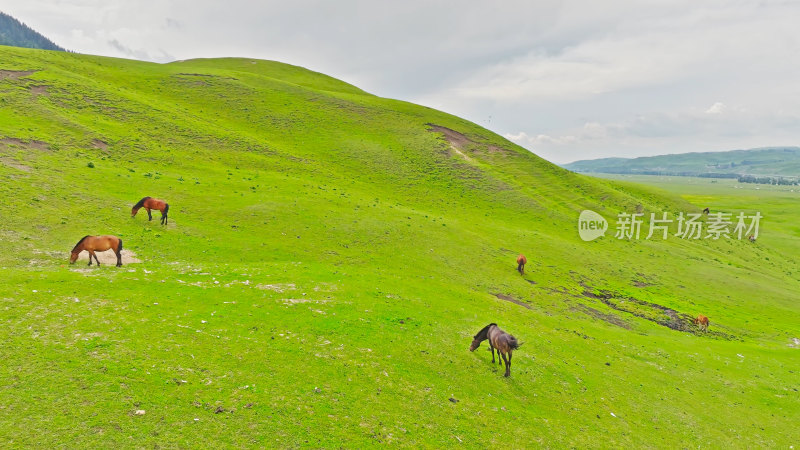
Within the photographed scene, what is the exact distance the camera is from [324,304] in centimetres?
2086

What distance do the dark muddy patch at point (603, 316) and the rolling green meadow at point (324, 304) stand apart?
14.7 inches

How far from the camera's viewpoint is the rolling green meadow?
11875 mm

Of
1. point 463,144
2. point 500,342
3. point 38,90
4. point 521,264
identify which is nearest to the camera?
point 500,342

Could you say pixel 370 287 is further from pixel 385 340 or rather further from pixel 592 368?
pixel 592 368

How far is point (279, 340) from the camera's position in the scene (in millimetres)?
15992

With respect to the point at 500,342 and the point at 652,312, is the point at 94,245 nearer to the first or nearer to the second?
the point at 500,342

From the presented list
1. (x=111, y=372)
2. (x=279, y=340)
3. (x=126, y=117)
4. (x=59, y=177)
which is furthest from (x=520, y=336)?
(x=126, y=117)

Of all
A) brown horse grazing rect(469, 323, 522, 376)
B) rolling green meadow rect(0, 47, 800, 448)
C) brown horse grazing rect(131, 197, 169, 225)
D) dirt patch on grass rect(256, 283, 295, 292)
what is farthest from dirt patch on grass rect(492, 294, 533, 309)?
brown horse grazing rect(131, 197, 169, 225)

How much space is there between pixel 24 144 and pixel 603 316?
59.4 meters

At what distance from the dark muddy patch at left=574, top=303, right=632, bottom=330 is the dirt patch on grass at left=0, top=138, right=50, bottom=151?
56.1m

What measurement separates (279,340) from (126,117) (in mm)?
55006

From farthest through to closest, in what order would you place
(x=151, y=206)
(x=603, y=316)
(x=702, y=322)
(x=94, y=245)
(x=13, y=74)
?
(x=13, y=74) < (x=702, y=322) < (x=603, y=316) < (x=151, y=206) < (x=94, y=245)

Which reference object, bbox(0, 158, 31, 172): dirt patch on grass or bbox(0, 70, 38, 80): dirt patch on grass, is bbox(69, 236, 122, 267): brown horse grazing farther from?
bbox(0, 70, 38, 80): dirt patch on grass

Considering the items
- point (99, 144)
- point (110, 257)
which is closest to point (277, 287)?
point (110, 257)
